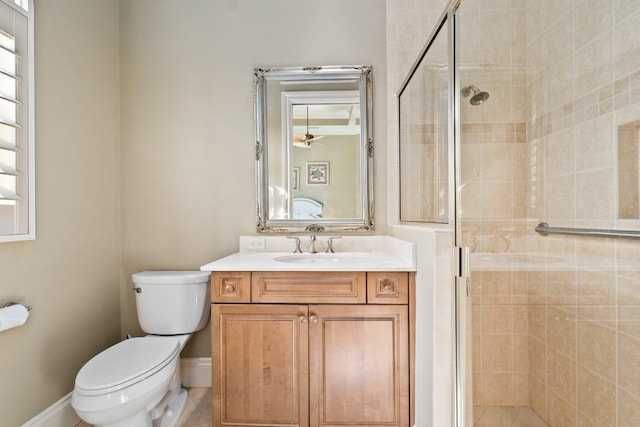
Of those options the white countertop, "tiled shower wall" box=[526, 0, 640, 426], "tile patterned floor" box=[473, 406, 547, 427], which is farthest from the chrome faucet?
"tiled shower wall" box=[526, 0, 640, 426]

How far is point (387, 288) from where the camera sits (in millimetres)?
1461

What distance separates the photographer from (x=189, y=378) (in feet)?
6.61

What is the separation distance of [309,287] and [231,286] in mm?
382

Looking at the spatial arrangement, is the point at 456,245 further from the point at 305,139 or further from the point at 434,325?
the point at 305,139

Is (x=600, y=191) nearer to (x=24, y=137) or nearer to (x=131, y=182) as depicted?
(x=24, y=137)

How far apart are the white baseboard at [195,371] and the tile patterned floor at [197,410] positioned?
1.8 inches

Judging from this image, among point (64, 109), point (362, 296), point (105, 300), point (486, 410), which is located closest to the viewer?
point (486, 410)

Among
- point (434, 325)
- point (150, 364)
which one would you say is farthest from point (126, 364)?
point (434, 325)

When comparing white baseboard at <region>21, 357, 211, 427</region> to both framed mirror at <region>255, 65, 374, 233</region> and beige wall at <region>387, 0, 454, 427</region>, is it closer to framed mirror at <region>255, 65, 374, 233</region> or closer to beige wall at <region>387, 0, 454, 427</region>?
framed mirror at <region>255, 65, 374, 233</region>

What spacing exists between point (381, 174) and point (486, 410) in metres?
1.37

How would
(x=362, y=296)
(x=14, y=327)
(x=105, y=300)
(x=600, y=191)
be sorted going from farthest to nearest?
(x=105, y=300)
(x=362, y=296)
(x=14, y=327)
(x=600, y=191)

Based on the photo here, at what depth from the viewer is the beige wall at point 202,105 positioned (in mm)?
2002

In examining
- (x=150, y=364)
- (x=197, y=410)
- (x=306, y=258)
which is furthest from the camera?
(x=306, y=258)

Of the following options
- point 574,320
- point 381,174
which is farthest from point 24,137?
point 574,320
